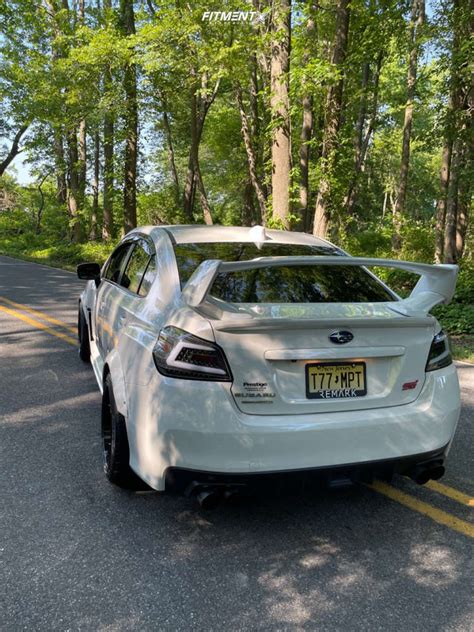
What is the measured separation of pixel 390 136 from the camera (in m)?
35.7

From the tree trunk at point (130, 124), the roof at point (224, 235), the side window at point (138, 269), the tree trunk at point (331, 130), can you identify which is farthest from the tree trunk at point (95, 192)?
the roof at point (224, 235)

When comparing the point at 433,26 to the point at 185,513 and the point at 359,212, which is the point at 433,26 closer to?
the point at 185,513

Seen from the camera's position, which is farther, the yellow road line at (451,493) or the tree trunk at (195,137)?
the tree trunk at (195,137)

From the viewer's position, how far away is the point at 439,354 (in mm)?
2883

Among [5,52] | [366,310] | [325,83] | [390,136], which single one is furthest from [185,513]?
[390,136]

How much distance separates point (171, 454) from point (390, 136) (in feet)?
123

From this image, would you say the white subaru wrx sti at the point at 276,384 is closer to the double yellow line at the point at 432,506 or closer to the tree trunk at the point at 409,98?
the double yellow line at the point at 432,506

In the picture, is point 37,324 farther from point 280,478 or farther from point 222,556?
point 280,478

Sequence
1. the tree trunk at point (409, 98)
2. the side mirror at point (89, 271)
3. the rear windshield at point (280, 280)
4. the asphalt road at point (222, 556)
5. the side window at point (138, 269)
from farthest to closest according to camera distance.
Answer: the tree trunk at point (409, 98) < the side mirror at point (89, 271) < the side window at point (138, 269) < the rear windshield at point (280, 280) < the asphalt road at point (222, 556)

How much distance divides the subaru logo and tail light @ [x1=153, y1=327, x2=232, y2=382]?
556 mm

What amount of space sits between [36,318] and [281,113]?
6802 mm

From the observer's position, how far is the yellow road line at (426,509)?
2865mm

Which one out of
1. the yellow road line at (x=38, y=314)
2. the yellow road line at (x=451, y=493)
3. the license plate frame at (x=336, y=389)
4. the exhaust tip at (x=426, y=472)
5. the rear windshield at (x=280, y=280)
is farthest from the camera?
the yellow road line at (x=38, y=314)

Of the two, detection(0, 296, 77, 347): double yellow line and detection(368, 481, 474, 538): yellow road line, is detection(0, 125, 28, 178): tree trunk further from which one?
detection(368, 481, 474, 538): yellow road line
